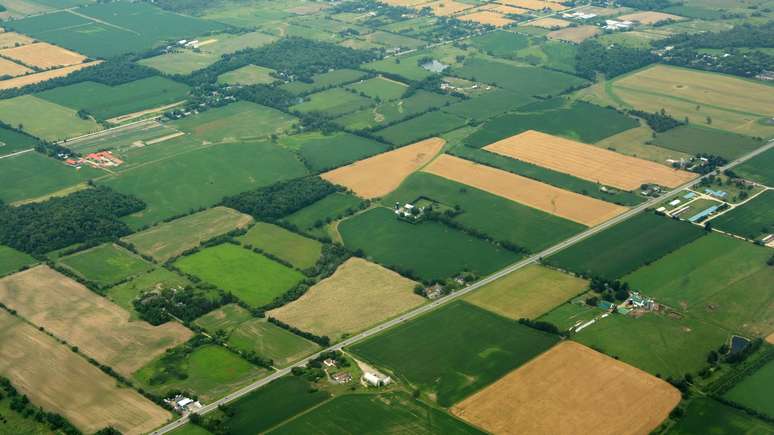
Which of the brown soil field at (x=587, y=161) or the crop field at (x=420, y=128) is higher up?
the brown soil field at (x=587, y=161)

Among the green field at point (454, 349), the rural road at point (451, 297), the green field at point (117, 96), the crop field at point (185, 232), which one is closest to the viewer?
the rural road at point (451, 297)

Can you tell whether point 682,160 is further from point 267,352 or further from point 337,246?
point 267,352

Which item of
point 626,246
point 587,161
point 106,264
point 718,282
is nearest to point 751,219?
point 718,282

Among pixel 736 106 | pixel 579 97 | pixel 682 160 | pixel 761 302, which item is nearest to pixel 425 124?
pixel 579 97

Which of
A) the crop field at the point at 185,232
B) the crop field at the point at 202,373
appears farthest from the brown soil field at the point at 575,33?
the crop field at the point at 202,373

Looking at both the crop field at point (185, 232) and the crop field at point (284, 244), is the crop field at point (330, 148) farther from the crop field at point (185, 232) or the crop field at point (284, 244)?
the crop field at point (284, 244)

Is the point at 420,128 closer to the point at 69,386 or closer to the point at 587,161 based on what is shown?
the point at 587,161
